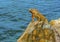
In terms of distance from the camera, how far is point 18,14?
18828 millimetres

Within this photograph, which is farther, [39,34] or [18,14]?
[18,14]

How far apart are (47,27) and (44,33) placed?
0.72 ft

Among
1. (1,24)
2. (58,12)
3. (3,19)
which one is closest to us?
(1,24)

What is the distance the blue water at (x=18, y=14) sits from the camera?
47.7 ft

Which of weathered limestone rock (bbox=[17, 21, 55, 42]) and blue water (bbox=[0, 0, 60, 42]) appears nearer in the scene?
weathered limestone rock (bbox=[17, 21, 55, 42])

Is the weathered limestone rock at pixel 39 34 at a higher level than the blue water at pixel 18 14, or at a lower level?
higher

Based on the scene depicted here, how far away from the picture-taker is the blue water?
14539 millimetres

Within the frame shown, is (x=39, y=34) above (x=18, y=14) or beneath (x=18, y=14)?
above

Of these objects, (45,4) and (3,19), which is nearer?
(3,19)

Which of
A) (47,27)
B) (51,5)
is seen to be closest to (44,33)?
(47,27)

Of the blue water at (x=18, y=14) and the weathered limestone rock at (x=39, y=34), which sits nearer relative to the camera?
the weathered limestone rock at (x=39, y=34)

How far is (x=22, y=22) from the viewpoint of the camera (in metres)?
16.8

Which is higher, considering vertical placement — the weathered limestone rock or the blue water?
the weathered limestone rock

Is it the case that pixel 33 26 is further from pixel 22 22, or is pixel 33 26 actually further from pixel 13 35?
pixel 22 22
